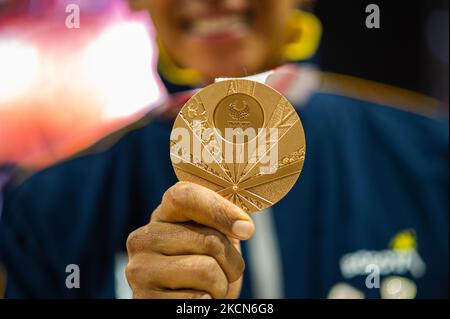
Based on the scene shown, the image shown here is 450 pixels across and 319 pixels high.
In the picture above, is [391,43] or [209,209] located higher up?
[391,43]

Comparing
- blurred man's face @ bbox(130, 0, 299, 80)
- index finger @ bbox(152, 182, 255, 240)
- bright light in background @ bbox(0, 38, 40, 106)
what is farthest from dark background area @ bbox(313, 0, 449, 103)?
index finger @ bbox(152, 182, 255, 240)

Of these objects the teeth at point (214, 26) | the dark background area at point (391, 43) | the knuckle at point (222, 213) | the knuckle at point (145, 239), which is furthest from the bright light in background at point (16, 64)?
the knuckle at point (222, 213)

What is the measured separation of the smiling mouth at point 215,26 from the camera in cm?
152

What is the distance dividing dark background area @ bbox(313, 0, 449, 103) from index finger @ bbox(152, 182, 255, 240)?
97 centimetres

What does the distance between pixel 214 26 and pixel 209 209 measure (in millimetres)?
905

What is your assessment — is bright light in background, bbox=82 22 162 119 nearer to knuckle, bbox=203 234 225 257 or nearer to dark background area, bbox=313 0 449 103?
dark background area, bbox=313 0 449 103

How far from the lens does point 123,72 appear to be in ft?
5.21

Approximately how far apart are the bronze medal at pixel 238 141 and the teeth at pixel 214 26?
0.77 m

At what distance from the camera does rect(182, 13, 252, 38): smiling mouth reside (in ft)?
4.99

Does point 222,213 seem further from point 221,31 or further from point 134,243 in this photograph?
point 221,31

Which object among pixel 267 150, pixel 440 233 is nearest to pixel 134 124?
pixel 267 150

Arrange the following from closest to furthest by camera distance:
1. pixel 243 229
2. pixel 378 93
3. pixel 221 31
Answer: pixel 243 229, pixel 221 31, pixel 378 93

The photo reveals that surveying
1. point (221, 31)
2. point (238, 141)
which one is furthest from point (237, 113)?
point (221, 31)

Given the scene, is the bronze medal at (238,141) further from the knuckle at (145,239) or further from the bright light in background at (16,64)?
the bright light in background at (16,64)
